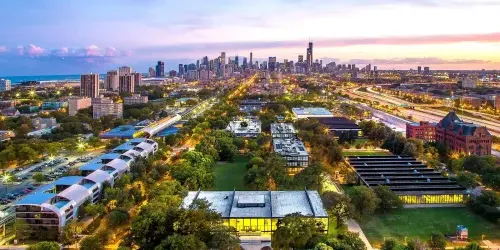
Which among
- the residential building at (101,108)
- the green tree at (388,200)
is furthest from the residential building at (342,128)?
the residential building at (101,108)

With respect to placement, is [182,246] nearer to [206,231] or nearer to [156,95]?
[206,231]

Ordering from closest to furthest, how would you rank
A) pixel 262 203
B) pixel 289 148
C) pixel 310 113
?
pixel 262 203, pixel 289 148, pixel 310 113

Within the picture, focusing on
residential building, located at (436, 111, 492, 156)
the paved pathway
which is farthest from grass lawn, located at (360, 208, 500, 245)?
residential building, located at (436, 111, 492, 156)

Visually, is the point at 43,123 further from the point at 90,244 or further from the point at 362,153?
the point at 90,244

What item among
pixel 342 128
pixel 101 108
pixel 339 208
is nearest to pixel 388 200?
pixel 339 208

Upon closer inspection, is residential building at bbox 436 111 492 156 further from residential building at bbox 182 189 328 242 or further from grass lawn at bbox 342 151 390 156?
residential building at bbox 182 189 328 242
